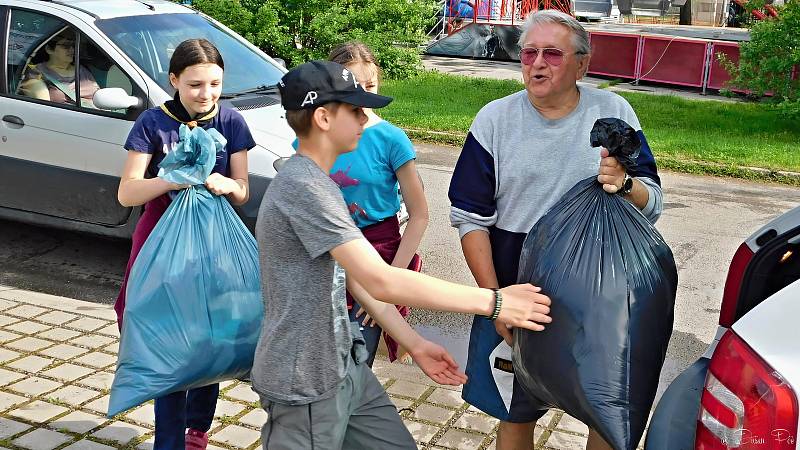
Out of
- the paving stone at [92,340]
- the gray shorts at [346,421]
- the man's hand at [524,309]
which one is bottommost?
the paving stone at [92,340]

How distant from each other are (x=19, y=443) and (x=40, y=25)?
346cm

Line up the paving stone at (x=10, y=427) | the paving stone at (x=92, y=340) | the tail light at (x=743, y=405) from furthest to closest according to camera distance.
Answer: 1. the paving stone at (x=92, y=340)
2. the paving stone at (x=10, y=427)
3. the tail light at (x=743, y=405)

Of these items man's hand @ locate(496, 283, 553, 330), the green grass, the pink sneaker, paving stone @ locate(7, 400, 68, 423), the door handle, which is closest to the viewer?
man's hand @ locate(496, 283, 553, 330)

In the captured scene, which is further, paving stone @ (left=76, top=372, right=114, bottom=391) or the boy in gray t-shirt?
paving stone @ (left=76, top=372, right=114, bottom=391)

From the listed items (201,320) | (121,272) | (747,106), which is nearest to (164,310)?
(201,320)

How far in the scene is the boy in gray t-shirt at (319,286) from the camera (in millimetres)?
2482

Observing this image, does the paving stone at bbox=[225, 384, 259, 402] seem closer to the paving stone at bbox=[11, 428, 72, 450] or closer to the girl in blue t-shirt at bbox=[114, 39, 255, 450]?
the girl in blue t-shirt at bbox=[114, 39, 255, 450]

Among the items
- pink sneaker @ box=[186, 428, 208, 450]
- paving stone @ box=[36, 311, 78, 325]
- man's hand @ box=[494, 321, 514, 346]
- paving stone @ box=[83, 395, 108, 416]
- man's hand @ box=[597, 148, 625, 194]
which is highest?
man's hand @ box=[597, 148, 625, 194]

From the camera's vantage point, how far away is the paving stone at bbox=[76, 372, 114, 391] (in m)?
4.45

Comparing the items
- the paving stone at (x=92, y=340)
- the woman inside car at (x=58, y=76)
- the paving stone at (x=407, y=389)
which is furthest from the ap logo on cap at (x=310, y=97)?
the woman inside car at (x=58, y=76)

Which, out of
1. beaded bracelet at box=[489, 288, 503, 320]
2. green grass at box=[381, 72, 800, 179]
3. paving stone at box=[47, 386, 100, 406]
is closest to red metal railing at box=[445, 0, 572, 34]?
green grass at box=[381, 72, 800, 179]

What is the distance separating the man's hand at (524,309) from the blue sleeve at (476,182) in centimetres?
57

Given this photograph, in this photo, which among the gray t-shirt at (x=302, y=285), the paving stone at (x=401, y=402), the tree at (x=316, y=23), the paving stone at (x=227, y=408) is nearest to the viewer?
the gray t-shirt at (x=302, y=285)

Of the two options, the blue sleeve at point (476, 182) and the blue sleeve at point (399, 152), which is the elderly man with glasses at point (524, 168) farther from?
the blue sleeve at point (399, 152)
